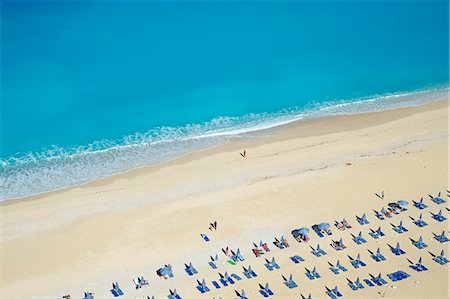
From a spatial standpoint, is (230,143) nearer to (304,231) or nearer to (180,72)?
(304,231)

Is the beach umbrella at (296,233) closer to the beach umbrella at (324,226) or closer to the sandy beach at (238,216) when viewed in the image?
the sandy beach at (238,216)

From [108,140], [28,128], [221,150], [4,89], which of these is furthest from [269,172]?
[4,89]

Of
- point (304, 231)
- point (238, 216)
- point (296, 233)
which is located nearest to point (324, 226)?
point (304, 231)

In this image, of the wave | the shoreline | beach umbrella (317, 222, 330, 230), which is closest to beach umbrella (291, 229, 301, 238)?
beach umbrella (317, 222, 330, 230)

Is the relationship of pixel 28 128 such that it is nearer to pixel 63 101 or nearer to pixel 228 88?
pixel 63 101

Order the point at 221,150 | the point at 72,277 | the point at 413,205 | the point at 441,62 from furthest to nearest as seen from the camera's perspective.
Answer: the point at 441,62, the point at 221,150, the point at 413,205, the point at 72,277

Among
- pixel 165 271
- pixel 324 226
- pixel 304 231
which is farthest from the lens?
pixel 324 226
